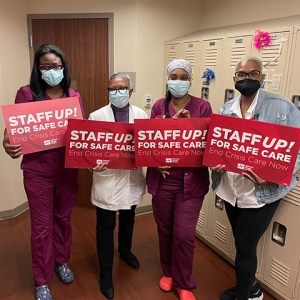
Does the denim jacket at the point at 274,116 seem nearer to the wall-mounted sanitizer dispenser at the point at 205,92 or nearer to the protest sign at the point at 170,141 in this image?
the protest sign at the point at 170,141

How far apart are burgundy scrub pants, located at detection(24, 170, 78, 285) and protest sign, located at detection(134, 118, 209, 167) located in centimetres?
57

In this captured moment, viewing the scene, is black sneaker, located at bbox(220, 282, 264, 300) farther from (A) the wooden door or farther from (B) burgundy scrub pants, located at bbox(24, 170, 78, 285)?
(A) the wooden door

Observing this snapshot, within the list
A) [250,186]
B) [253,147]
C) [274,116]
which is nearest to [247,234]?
[250,186]

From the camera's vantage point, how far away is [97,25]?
294 cm

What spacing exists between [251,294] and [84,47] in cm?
259

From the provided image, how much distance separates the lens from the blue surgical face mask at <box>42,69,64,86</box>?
179cm

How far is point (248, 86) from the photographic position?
5.36 feet

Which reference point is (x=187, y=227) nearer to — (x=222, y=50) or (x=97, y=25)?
(x=222, y=50)

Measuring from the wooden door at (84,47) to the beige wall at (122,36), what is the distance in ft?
0.35

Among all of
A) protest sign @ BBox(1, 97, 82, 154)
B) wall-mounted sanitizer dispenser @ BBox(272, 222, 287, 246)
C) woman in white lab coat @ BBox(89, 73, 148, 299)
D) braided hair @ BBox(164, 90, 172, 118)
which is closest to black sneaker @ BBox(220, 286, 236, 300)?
wall-mounted sanitizer dispenser @ BBox(272, 222, 287, 246)

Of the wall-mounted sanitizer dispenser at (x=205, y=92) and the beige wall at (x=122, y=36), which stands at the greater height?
the beige wall at (x=122, y=36)

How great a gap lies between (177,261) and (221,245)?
676 mm

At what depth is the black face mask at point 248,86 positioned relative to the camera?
1.63 meters

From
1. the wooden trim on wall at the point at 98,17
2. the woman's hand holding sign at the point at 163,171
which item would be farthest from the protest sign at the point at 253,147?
the wooden trim on wall at the point at 98,17
